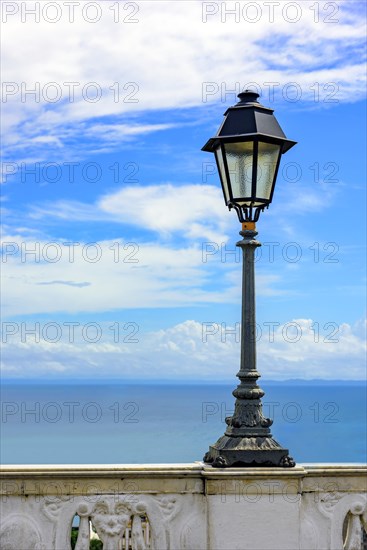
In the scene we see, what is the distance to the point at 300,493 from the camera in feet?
24.6

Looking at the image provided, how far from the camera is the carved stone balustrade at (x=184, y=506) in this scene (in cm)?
730

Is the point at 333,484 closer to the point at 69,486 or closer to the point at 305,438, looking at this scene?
the point at 69,486

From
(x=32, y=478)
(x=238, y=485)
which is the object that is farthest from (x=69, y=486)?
(x=238, y=485)

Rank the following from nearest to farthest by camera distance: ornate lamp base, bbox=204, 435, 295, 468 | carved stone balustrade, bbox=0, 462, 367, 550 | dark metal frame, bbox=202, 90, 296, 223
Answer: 1. carved stone balustrade, bbox=0, 462, 367, 550
2. ornate lamp base, bbox=204, 435, 295, 468
3. dark metal frame, bbox=202, 90, 296, 223

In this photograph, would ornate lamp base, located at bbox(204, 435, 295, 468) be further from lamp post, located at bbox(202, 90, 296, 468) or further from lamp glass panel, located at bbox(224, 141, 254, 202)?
lamp glass panel, located at bbox(224, 141, 254, 202)

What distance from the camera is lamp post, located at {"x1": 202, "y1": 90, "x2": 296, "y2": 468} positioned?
302 inches

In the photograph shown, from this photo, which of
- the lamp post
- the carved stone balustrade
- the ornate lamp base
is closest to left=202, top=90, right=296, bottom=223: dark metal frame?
the lamp post

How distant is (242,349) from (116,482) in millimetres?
1541

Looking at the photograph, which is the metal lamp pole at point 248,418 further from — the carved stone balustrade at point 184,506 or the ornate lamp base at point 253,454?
the carved stone balustrade at point 184,506

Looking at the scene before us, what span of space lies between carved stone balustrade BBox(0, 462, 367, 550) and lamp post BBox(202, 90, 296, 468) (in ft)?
0.93

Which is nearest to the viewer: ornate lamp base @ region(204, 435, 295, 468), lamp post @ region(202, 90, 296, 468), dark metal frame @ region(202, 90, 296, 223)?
ornate lamp base @ region(204, 435, 295, 468)

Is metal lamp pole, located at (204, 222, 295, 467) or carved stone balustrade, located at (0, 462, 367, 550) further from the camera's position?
metal lamp pole, located at (204, 222, 295, 467)

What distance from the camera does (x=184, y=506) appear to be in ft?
24.5

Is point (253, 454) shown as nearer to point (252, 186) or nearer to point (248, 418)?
point (248, 418)
